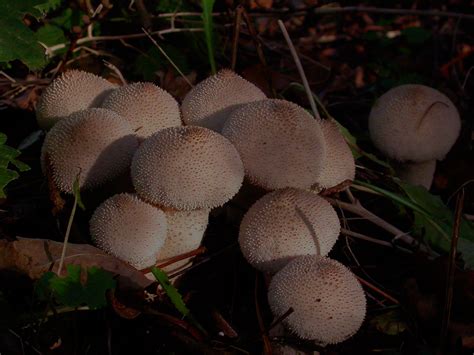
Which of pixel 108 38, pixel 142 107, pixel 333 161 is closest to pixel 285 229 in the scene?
pixel 333 161

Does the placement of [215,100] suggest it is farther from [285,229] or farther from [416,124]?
[416,124]

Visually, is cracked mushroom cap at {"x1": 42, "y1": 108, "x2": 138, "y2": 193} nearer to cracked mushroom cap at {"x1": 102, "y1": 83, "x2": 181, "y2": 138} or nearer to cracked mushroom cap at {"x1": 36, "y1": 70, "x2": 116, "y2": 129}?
cracked mushroom cap at {"x1": 102, "y1": 83, "x2": 181, "y2": 138}

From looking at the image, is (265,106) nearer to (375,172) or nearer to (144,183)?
(144,183)

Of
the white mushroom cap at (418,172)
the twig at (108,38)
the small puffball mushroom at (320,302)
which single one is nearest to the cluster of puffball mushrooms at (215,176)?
the small puffball mushroom at (320,302)

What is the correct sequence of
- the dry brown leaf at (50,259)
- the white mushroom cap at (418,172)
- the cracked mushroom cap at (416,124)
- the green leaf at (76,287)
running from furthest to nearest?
the white mushroom cap at (418,172), the cracked mushroom cap at (416,124), the dry brown leaf at (50,259), the green leaf at (76,287)

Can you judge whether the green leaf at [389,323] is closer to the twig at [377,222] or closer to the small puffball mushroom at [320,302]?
the small puffball mushroom at [320,302]

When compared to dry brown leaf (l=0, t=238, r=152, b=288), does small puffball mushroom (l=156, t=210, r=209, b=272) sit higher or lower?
lower

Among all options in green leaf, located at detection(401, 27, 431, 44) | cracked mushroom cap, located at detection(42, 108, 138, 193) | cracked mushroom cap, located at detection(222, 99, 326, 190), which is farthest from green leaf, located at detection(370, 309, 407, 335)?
green leaf, located at detection(401, 27, 431, 44)
